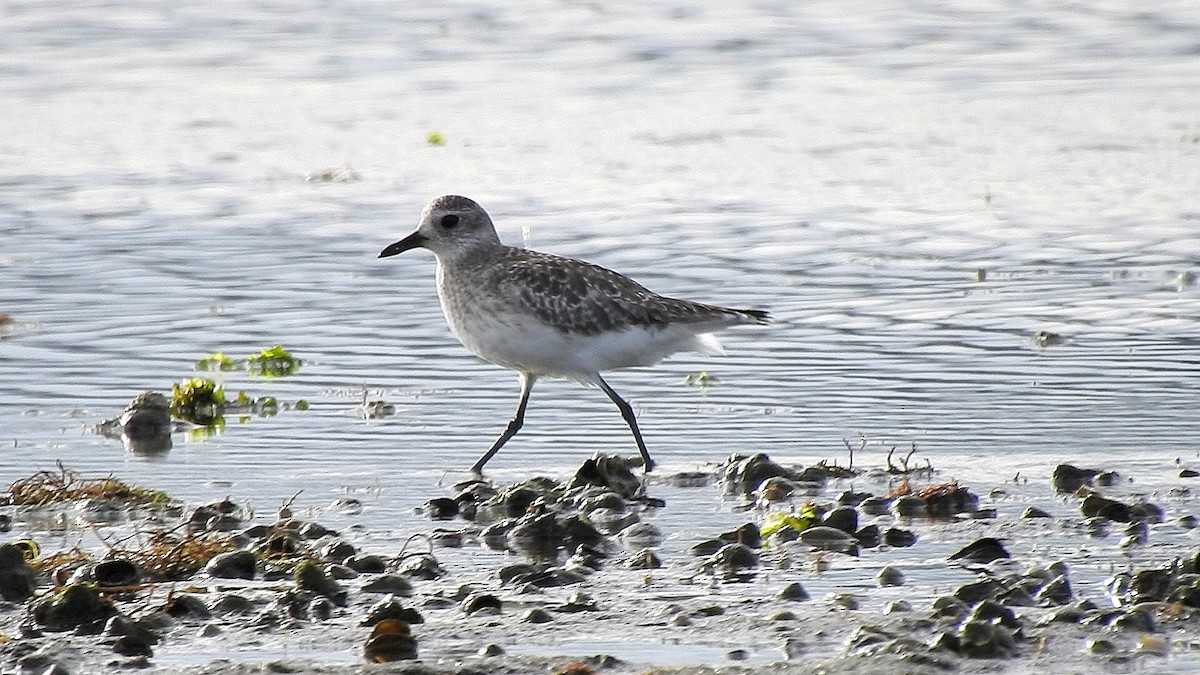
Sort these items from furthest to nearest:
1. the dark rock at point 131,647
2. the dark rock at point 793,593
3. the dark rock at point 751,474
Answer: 1. the dark rock at point 751,474
2. the dark rock at point 793,593
3. the dark rock at point 131,647

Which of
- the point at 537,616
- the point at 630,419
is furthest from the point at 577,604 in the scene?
the point at 630,419

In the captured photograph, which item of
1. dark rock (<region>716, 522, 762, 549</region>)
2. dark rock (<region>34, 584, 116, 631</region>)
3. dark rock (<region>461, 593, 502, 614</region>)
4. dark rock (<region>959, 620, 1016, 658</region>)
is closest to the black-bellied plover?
dark rock (<region>716, 522, 762, 549</region>)

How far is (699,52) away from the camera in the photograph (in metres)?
21.3

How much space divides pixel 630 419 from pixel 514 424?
1.75ft

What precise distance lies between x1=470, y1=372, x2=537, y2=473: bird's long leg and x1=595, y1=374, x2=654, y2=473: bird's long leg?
0.34 m

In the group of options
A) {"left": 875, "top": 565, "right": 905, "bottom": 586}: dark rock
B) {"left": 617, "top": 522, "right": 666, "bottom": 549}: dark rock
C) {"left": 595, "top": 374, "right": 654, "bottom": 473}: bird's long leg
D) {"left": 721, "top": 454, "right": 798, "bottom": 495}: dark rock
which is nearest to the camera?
{"left": 875, "top": 565, "right": 905, "bottom": 586}: dark rock

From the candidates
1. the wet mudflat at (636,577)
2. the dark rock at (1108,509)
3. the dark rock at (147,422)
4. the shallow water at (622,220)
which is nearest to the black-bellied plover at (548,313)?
the shallow water at (622,220)

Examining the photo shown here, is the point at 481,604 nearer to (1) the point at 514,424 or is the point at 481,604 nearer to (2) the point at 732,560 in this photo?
(2) the point at 732,560

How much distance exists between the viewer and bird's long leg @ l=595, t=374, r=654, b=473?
368 inches

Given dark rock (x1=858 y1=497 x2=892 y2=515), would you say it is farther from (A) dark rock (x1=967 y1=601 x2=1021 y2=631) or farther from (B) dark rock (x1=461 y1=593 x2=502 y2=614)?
(B) dark rock (x1=461 y1=593 x2=502 y2=614)

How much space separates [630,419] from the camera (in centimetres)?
967

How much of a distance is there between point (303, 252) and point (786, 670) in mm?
8352

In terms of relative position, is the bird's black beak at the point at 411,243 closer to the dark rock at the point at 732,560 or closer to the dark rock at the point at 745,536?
the dark rock at the point at 745,536

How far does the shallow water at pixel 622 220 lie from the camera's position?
390 inches
